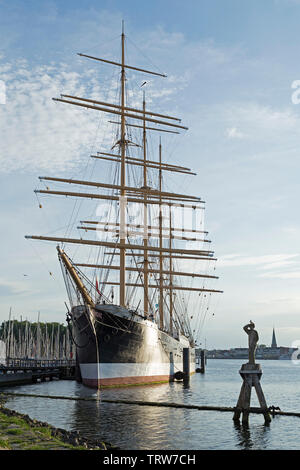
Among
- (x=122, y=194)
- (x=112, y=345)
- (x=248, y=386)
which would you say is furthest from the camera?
(x=122, y=194)

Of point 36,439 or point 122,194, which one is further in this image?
point 122,194

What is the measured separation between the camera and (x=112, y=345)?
119 feet

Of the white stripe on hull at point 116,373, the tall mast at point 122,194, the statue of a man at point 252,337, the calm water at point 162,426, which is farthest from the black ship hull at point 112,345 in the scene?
the statue of a man at point 252,337

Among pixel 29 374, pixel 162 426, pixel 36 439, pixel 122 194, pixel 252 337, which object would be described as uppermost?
pixel 122 194

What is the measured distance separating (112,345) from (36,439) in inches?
920

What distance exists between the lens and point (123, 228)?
4497 cm

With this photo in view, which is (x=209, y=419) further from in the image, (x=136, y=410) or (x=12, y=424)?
(x=12, y=424)

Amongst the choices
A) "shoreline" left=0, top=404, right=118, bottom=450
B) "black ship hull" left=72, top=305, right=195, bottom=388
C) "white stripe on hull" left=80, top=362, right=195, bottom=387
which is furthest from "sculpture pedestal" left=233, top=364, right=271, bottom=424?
"black ship hull" left=72, top=305, right=195, bottom=388

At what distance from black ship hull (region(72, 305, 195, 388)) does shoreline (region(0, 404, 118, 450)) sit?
62.1 ft

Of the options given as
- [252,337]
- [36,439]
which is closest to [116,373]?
[252,337]

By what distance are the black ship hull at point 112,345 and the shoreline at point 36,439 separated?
18.9 meters

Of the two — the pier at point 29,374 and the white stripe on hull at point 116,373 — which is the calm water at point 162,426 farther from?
the pier at point 29,374

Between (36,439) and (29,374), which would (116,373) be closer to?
(29,374)

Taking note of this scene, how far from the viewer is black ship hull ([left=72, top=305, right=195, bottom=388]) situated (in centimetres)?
3597
